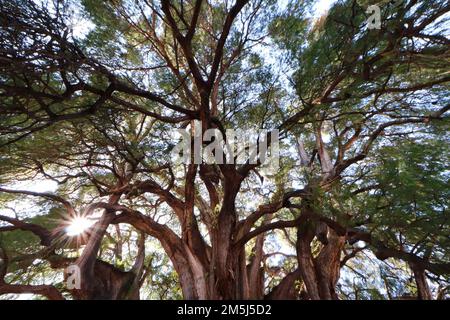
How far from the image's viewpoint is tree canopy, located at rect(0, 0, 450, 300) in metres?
2.02

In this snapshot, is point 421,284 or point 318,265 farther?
point 318,265

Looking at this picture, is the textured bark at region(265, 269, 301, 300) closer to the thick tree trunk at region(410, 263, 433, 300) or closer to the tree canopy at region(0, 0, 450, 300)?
the tree canopy at region(0, 0, 450, 300)

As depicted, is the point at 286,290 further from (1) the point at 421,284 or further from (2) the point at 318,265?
(1) the point at 421,284

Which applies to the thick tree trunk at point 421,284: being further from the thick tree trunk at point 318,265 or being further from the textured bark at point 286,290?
the textured bark at point 286,290

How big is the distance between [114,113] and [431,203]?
277 cm

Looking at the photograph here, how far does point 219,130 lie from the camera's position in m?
3.00

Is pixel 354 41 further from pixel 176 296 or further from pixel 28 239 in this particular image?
pixel 176 296

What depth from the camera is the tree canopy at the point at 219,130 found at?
2018mm

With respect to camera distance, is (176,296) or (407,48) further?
(176,296)

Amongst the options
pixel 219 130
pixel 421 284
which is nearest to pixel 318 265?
pixel 421 284

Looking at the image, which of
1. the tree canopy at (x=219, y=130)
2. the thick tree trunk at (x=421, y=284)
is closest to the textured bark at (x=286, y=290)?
the tree canopy at (x=219, y=130)

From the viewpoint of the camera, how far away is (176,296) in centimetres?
456

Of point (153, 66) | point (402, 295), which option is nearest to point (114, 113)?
point (153, 66)

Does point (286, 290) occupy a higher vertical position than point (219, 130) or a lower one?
lower
